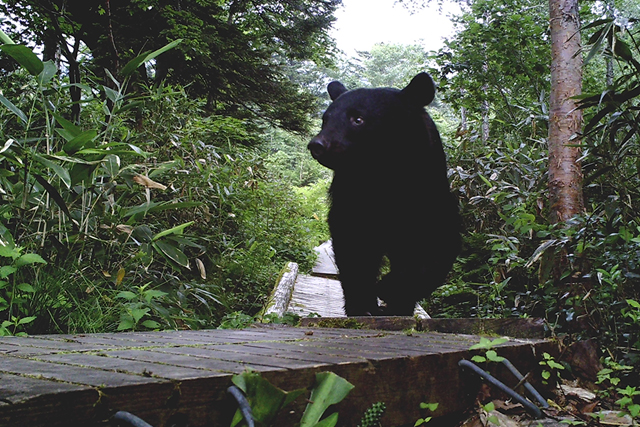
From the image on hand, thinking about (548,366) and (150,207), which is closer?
(548,366)

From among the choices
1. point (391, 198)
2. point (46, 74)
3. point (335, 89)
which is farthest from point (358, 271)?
point (46, 74)

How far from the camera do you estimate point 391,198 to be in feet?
12.5

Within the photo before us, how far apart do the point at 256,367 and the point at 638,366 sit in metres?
1.83

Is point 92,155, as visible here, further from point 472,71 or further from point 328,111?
point 472,71

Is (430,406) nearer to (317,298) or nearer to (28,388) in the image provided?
(28,388)

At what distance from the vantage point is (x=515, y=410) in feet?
5.31

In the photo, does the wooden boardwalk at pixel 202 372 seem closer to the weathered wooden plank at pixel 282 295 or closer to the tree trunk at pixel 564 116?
the weathered wooden plank at pixel 282 295

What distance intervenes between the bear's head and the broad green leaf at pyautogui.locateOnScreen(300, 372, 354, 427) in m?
2.55

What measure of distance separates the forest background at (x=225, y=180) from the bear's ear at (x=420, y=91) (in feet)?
3.27

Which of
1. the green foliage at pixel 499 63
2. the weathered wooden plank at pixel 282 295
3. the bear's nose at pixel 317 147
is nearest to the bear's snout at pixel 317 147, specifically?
the bear's nose at pixel 317 147

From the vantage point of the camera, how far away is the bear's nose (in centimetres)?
345

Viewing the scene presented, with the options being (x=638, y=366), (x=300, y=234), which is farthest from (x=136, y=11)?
(x=638, y=366)

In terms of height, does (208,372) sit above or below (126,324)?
above

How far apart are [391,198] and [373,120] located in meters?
0.53
